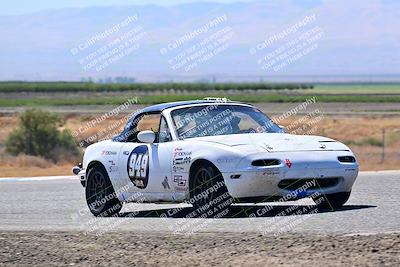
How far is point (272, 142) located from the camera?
39.8 ft

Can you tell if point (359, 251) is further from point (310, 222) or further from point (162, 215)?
point (162, 215)

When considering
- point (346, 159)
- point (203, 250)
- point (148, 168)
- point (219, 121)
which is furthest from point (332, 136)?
point (203, 250)

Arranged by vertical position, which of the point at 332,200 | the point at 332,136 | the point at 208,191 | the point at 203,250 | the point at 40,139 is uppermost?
the point at 40,139

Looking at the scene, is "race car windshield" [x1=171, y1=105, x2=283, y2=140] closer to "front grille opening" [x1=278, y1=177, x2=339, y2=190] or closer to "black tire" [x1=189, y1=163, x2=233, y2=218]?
"black tire" [x1=189, y1=163, x2=233, y2=218]

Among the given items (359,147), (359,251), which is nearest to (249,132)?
(359,251)

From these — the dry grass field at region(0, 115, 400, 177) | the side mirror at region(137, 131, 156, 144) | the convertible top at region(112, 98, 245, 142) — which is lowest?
the dry grass field at region(0, 115, 400, 177)

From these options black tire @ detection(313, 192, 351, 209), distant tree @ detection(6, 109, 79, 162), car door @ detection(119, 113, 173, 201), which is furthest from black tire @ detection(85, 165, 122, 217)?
distant tree @ detection(6, 109, 79, 162)

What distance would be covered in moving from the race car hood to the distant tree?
24.0m

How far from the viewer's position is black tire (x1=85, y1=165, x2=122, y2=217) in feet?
45.3

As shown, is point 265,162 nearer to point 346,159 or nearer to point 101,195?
point 346,159

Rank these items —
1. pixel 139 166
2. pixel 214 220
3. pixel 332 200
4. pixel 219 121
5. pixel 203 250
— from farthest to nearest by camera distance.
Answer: pixel 139 166 → pixel 219 121 → pixel 332 200 → pixel 214 220 → pixel 203 250

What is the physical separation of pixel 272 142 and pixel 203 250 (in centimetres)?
281

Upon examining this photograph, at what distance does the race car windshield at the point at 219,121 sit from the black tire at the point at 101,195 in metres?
1.36

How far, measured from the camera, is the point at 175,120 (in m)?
13.2
